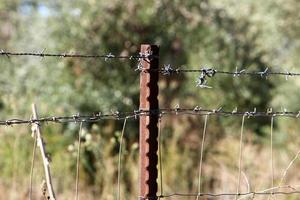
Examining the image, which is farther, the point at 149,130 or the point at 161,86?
the point at 161,86

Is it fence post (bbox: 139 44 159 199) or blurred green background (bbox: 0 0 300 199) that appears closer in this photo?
fence post (bbox: 139 44 159 199)

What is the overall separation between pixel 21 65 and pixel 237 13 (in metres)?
4.05

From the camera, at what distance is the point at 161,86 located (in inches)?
483

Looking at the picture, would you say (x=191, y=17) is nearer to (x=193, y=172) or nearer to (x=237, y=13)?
(x=237, y=13)

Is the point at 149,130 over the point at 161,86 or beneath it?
beneath

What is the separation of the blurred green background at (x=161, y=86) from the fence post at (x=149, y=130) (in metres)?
3.37

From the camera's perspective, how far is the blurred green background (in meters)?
7.83

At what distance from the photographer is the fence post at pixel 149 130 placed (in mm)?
3361

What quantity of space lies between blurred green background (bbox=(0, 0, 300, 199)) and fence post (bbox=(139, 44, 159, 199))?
11.0 ft

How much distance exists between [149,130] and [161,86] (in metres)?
8.86

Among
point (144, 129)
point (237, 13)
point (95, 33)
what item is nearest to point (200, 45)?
point (237, 13)

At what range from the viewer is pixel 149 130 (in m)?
3.41

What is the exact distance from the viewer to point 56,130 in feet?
30.2

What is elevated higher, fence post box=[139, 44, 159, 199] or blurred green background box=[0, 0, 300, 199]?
blurred green background box=[0, 0, 300, 199]
